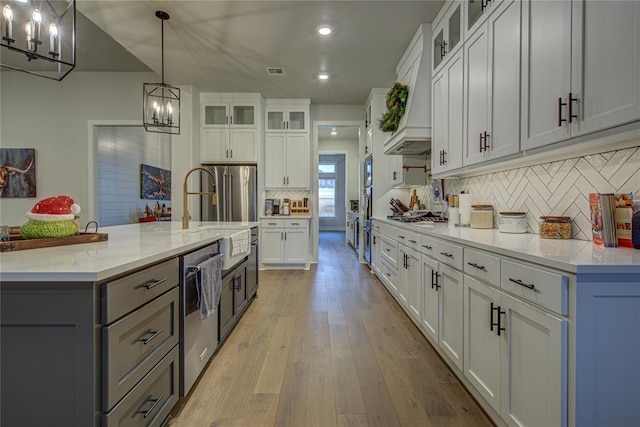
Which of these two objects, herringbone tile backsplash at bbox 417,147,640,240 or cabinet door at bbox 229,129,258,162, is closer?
herringbone tile backsplash at bbox 417,147,640,240

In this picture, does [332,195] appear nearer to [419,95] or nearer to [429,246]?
[419,95]

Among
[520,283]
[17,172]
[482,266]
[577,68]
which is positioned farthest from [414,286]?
[17,172]

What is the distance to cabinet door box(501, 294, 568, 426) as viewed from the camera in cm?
109

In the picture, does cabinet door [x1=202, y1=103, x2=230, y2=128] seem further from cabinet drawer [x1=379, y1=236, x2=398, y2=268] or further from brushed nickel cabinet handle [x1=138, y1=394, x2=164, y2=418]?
brushed nickel cabinet handle [x1=138, y1=394, x2=164, y2=418]

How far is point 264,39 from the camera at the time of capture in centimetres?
350

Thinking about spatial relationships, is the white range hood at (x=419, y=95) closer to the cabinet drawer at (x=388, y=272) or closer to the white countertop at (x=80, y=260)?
the cabinet drawer at (x=388, y=272)

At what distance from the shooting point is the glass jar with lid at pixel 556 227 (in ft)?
5.75

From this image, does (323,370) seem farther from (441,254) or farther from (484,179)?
(484,179)

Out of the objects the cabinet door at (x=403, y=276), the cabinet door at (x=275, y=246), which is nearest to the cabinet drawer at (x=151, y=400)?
the cabinet door at (x=403, y=276)

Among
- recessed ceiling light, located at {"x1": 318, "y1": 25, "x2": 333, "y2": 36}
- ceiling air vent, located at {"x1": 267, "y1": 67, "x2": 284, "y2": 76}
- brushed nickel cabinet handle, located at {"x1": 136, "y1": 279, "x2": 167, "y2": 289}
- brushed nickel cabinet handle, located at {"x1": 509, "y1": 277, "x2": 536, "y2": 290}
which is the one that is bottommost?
brushed nickel cabinet handle, located at {"x1": 136, "y1": 279, "x2": 167, "y2": 289}

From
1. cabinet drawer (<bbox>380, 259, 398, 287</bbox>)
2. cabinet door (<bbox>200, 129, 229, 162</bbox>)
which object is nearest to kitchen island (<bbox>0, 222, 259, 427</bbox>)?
cabinet drawer (<bbox>380, 259, 398, 287</bbox>)

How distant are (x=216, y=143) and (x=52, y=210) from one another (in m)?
3.97

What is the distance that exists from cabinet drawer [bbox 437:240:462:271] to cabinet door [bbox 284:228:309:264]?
10.9 ft

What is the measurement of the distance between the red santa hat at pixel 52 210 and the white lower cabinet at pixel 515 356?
81.7 inches
